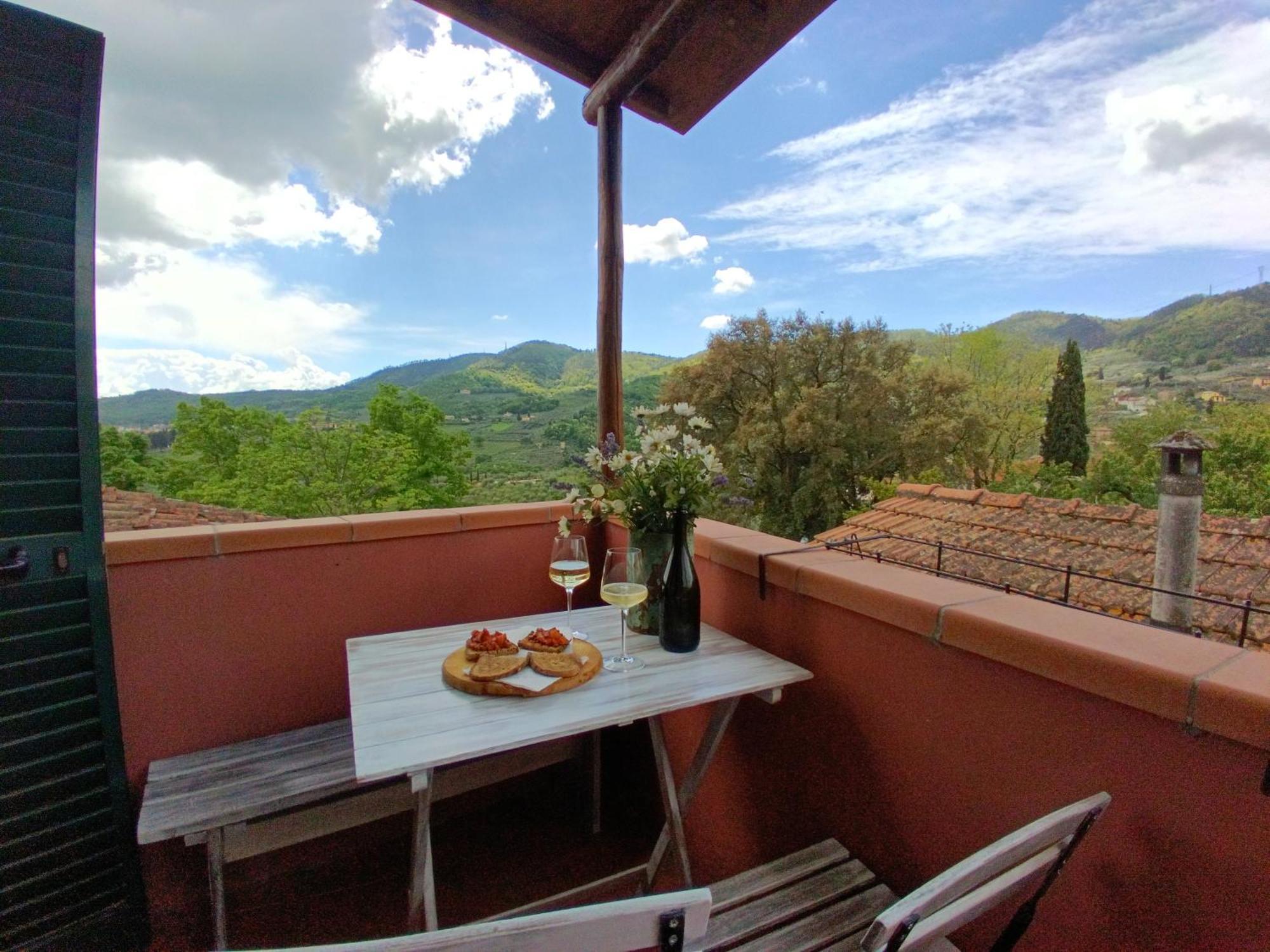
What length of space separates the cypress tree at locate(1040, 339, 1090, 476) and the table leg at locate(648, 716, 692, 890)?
1317 cm

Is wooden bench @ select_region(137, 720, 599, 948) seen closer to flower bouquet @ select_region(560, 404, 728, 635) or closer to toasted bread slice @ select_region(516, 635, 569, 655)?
toasted bread slice @ select_region(516, 635, 569, 655)

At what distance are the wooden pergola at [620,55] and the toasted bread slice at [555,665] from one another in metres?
1.24

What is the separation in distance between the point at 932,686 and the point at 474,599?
1.44m

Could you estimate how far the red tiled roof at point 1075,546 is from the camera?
4.20 m

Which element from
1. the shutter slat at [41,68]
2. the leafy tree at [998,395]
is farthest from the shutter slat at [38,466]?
the leafy tree at [998,395]

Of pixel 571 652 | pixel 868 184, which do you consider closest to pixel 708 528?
pixel 571 652

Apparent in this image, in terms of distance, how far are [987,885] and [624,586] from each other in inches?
29.7

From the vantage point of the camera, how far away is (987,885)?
0.61 metres

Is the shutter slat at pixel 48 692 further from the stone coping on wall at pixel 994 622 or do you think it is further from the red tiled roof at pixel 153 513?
the red tiled roof at pixel 153 513

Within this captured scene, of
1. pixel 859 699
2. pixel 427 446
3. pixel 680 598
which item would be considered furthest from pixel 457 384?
pixel 859 699

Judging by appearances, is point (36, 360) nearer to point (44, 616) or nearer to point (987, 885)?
point (44, 616)

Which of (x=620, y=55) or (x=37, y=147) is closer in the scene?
(x=37, y=147)

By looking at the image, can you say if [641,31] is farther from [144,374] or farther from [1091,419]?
[1091,419]

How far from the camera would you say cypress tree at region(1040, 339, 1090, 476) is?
38.2 feet
